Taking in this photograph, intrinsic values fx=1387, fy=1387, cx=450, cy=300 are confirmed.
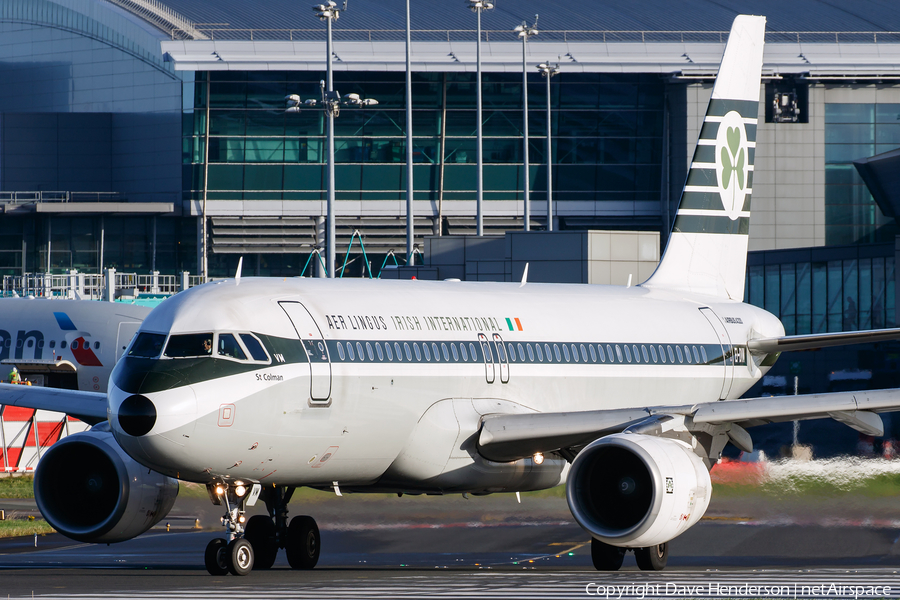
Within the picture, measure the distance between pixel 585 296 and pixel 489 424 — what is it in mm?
4995

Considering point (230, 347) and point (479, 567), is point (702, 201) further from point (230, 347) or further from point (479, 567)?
→ point (230, 347)

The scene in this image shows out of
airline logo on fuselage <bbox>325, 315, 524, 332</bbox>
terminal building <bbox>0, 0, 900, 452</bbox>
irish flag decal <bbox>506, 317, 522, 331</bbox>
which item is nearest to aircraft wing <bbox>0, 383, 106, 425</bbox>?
airline logo on fuselage <bbox>325, 315, 524, 332</bbox>

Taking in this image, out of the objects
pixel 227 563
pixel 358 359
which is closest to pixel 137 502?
pixel 227 563

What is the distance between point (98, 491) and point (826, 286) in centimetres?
5001

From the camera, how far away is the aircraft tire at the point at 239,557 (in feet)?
62.6

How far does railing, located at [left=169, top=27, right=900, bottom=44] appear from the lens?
274 feet

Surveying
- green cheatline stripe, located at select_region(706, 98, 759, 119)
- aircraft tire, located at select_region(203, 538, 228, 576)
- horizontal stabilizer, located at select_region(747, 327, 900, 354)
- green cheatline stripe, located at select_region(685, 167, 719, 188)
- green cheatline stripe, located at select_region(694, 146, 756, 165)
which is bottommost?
aircraft tire, located at select_region(203, 538, 228, 576)

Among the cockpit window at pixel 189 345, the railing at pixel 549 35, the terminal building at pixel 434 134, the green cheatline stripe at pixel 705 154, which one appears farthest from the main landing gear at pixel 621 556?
the railing at pixel 549 35

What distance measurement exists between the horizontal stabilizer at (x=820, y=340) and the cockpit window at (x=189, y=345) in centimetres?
1189

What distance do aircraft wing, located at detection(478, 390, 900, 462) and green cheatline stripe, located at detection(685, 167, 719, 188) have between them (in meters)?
9.40

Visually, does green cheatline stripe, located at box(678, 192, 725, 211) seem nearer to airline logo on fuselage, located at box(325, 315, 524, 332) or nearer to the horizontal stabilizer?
the horizontal stabilizer

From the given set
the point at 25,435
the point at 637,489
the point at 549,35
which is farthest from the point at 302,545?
the point at 549,35

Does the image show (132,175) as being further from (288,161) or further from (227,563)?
(227,563)

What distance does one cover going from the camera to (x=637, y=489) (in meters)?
20.1
